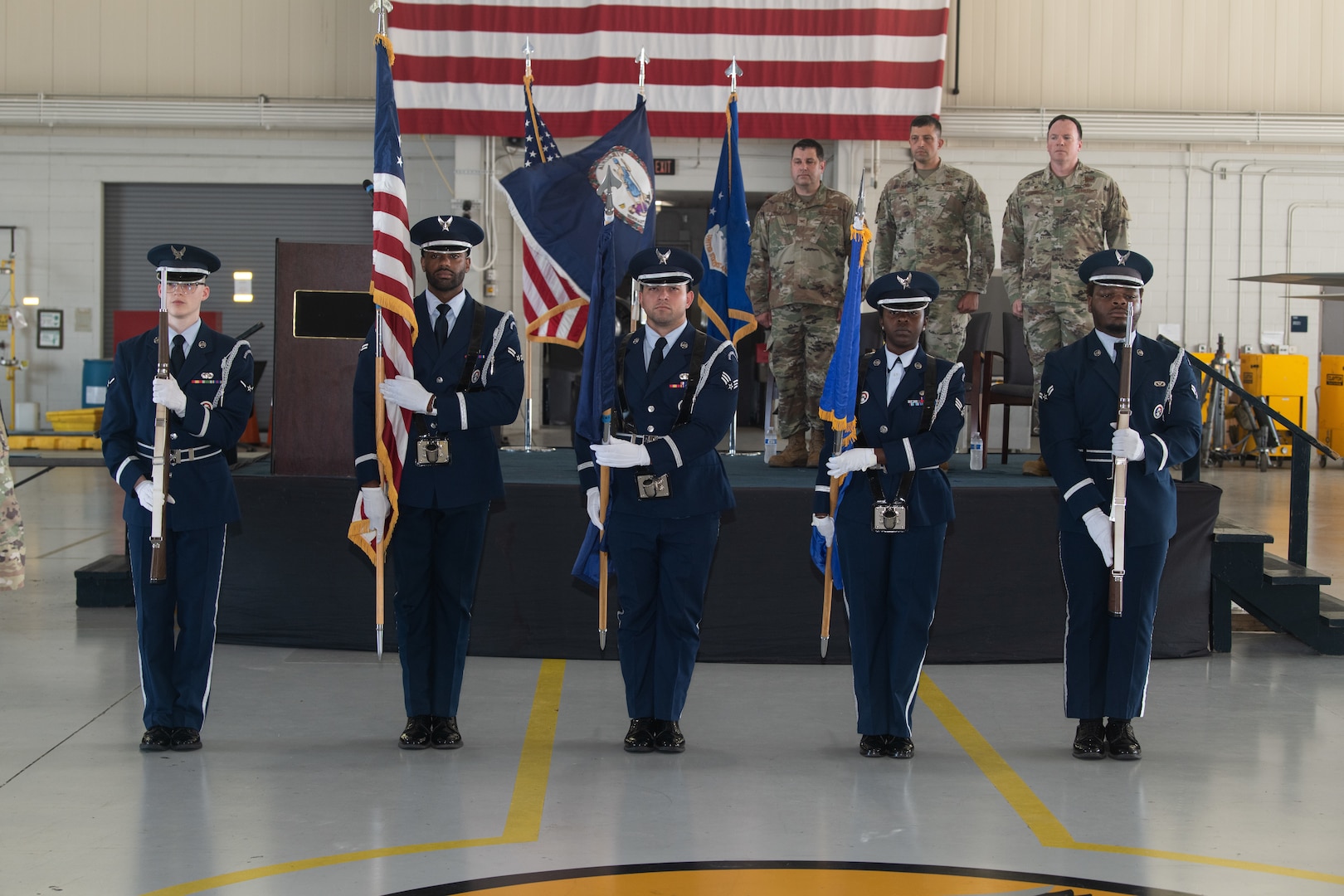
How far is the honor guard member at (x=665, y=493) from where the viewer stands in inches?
183

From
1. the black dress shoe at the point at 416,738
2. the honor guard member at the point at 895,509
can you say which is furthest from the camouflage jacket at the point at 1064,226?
the black dress shoe at the point at 416,738

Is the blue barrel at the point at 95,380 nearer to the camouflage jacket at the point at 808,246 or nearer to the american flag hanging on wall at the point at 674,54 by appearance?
the american flag hanging on wall at the point at 674,54

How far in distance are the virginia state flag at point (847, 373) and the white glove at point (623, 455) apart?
663 millimetres

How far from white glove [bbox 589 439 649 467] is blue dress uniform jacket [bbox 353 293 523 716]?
0.36 m

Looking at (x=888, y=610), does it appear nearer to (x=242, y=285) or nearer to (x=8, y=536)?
(x=8, y=536)

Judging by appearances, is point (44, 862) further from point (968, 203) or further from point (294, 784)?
point (968, 203)

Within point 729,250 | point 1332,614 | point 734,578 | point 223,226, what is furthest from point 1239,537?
point 223,226

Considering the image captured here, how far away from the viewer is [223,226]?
16.7m

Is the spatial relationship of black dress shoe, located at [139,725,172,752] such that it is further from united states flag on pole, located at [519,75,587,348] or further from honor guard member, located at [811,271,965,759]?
united states flag on pole, located at [519,75,587,348]

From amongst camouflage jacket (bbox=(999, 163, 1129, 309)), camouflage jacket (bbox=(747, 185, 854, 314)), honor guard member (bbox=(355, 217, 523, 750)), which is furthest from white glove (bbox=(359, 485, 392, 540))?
camouflage jacket (bbox=(999, 163, 1129, 309))

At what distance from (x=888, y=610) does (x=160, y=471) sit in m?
2.59

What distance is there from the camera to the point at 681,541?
4668 millimetres

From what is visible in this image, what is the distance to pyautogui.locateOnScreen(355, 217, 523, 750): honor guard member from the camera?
4.62 metres

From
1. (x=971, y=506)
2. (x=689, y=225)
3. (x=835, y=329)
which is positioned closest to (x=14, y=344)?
(x=689, y=225)
